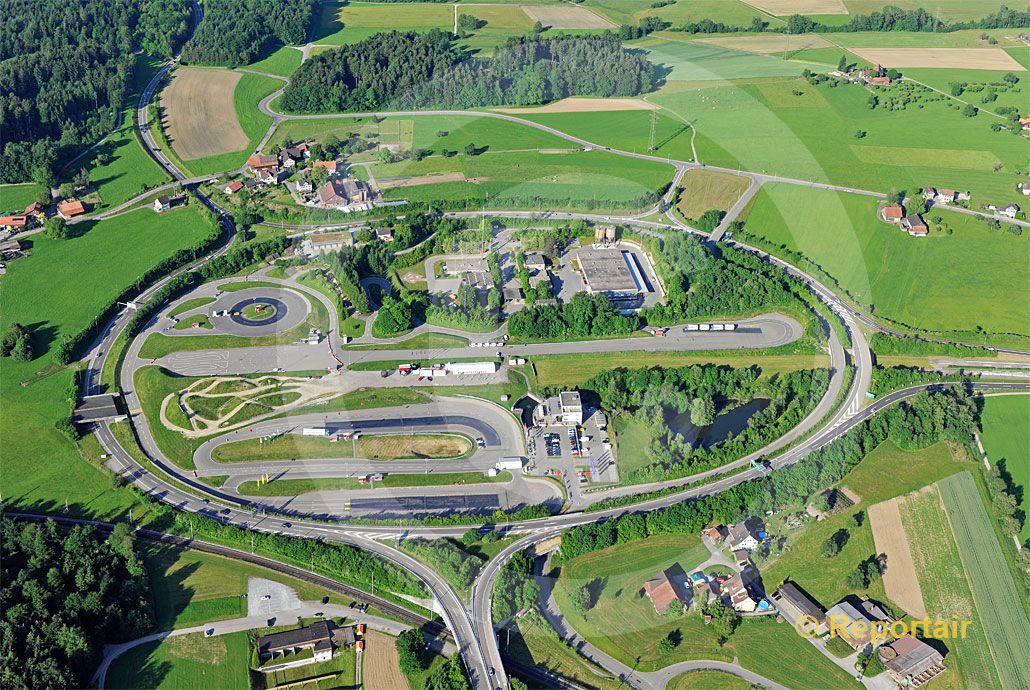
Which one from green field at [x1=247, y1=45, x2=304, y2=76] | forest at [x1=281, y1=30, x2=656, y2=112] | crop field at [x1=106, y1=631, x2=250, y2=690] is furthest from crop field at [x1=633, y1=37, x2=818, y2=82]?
crop field at [x1=106, y1=631, x2=250, y2=690]

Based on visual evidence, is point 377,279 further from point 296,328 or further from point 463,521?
point 463,521

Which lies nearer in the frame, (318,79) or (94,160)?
(94,160)

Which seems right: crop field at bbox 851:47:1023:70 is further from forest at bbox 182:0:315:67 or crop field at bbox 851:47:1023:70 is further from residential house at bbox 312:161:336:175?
forest at bbox 182:0:315:67

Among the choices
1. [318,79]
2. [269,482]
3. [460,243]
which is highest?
[318,79]

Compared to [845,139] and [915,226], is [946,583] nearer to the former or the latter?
[915,226]

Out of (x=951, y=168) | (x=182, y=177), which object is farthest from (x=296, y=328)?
(x=951, y=168)

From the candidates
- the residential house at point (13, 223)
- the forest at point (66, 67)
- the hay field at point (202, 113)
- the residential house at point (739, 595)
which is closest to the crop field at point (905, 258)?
the residential house at point (739, 595)
